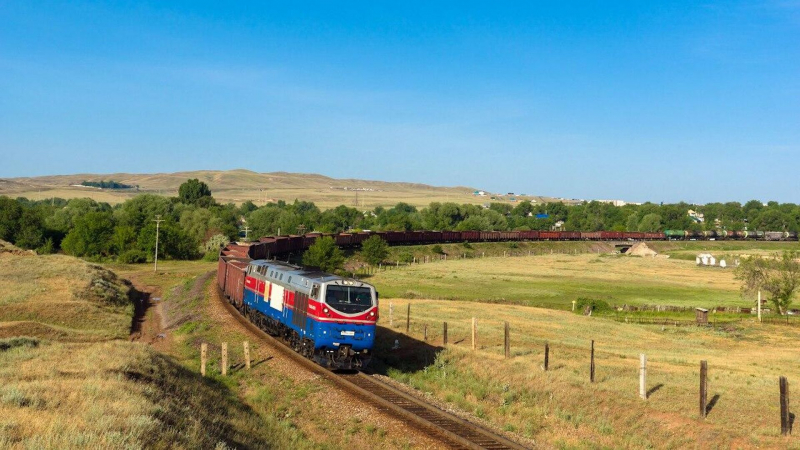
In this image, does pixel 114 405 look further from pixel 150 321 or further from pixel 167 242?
pixel 167 242

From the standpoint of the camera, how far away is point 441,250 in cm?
13250

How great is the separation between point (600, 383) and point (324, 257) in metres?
59.5

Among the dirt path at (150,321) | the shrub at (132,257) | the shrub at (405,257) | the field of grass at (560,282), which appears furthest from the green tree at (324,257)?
the shrub at (132,257)

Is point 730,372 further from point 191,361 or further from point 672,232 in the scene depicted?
point 672,232

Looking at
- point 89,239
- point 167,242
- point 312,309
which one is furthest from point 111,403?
point 89,239

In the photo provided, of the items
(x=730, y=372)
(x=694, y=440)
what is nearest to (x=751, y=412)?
(x=694, y=440)

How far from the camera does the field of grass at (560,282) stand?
7312cm

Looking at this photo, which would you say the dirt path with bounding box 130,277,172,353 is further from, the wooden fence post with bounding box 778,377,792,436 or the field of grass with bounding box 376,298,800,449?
the wooden fence post with bounding box 778,377,792,436

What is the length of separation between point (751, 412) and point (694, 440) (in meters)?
4.00

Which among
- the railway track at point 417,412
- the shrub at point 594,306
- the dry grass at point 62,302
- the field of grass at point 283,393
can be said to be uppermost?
the railway track at point 417,412

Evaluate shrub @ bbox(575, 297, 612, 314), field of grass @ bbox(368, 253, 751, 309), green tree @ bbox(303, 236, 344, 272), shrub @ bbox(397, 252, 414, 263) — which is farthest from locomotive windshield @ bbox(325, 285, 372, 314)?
shrub @ bbox(397, 252, 414, 263)

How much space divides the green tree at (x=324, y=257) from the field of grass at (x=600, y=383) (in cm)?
3748

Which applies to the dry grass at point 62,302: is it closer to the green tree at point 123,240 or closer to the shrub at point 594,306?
the shrub at point 594,306

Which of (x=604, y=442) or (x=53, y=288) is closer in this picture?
(x=604, y=442)
